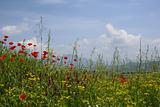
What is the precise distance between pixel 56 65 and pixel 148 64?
9.33ft

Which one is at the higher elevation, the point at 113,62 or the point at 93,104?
the point at 113,62

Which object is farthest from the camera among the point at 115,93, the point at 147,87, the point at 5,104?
the point at 147,87

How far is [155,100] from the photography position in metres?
6.52

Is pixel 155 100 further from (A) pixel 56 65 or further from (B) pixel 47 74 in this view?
(A) pixel 56 65

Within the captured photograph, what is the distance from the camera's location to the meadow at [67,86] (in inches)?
215

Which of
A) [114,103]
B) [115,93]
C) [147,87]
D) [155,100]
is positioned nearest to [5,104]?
[114,103]

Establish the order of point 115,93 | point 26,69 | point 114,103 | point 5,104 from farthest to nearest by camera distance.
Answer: point 26,69 < point 115,93 < point 114,103 < point 5,104

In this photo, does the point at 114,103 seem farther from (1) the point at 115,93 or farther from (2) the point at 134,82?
(2) the point at 134,82

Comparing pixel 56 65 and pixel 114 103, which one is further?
pixel 56 65

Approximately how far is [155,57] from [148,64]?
0.36 m

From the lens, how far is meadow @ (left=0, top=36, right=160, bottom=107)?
547cm

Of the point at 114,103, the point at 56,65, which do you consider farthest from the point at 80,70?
the point at 114,103

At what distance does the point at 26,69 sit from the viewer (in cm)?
821

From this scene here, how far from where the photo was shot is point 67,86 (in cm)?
652
